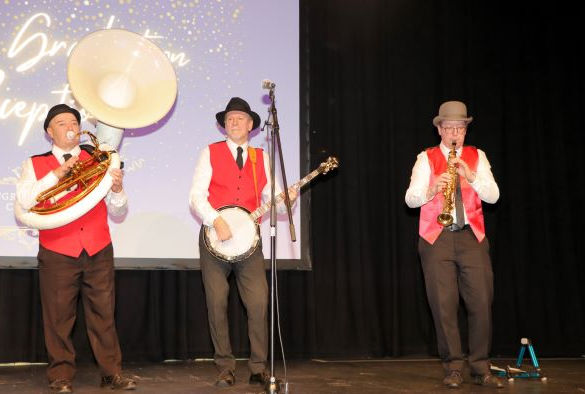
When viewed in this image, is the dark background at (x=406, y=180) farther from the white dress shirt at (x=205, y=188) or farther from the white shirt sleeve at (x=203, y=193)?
the white shirt sleeve at (x=203, y=193)

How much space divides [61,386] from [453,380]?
2.39 metres

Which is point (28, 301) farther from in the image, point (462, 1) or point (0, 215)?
point (462, 1)

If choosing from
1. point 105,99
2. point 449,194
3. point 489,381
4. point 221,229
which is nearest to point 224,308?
point 221,229

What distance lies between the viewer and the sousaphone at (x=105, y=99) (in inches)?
156

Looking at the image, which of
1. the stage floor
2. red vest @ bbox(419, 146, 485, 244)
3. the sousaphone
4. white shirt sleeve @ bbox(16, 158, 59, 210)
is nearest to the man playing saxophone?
red vest @ bbox(419, 146, 485, 244)

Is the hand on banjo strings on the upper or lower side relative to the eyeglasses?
lower

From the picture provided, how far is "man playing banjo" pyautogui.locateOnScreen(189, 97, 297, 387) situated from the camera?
425 cm

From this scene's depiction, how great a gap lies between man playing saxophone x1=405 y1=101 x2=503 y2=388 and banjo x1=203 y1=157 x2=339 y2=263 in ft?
2.38

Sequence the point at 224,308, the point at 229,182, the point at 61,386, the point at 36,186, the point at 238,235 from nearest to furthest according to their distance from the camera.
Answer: the point at 36,186 < the point at 61,386 < the point at 238,235 < the point at 224,308 < the point at 229,182

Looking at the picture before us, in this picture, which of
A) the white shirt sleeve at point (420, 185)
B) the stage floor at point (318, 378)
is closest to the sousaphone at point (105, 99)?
the stage floor at point (318, 378)

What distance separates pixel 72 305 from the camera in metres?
4.20

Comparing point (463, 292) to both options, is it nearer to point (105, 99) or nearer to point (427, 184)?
point (427, 184)

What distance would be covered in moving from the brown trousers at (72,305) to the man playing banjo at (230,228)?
0.61 meters

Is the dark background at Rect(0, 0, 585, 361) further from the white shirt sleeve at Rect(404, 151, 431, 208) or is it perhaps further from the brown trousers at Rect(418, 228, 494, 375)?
the brown trousers at Rect(418, 228, 494, 375)
